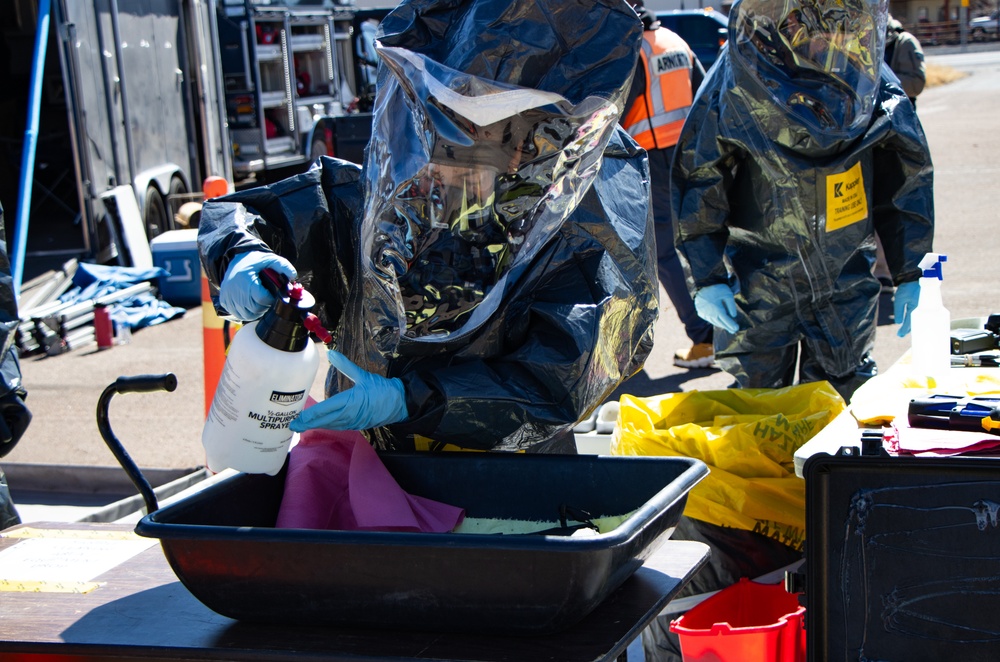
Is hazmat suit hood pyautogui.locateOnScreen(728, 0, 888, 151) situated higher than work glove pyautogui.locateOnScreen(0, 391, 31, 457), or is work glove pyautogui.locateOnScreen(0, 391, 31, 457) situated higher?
hazmat suit hood pyautogui.locateOnScreen(728, 0, 888, 151)

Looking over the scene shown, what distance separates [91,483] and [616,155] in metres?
3.07

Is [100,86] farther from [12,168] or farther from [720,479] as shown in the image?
[720,479]

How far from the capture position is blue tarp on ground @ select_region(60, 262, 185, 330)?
738 centimetres

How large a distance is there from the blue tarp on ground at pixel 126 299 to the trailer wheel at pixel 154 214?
95cm

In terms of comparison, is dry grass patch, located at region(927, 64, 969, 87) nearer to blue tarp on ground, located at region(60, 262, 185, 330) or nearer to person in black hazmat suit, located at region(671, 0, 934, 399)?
blue tarp on ground, located at region(60, 262, 185, 330)

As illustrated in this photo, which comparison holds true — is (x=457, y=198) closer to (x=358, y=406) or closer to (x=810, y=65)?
(x=358, y=406)

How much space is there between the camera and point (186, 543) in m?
1.45

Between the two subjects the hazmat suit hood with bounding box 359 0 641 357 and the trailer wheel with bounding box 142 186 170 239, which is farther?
the trailer wheel with bounding box 142 186 170 239

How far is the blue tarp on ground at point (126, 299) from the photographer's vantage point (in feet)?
24.2

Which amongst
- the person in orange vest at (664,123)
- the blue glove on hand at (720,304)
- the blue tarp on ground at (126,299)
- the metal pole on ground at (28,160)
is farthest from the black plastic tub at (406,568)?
the blue tarp on ground at (126,299)

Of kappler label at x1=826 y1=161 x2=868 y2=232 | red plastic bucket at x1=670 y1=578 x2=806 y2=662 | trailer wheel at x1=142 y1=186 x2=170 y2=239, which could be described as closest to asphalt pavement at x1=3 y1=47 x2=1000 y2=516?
trailer wheel at x1=142 y1=186 x2=170 y2=239

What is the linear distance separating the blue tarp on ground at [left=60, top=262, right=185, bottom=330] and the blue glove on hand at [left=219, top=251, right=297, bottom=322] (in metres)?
5.77

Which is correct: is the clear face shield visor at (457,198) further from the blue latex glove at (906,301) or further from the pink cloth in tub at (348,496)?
the blue latex glove at (906,301)

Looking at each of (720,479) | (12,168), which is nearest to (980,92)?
(12,168)
